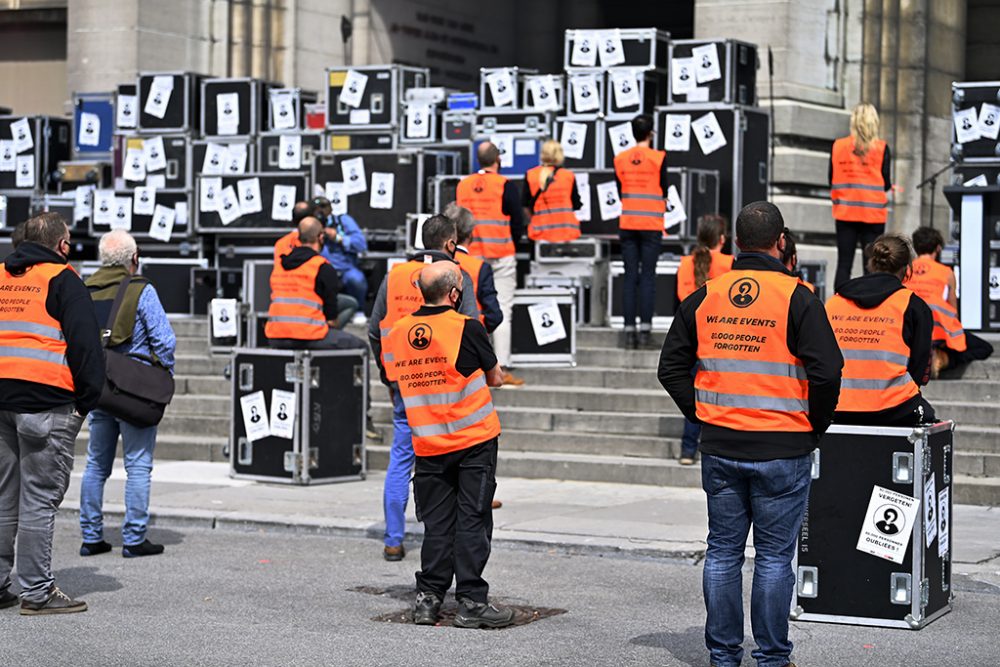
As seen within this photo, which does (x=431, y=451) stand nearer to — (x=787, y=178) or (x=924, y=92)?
(x=787, y=178)

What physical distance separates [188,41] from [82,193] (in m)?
3.37

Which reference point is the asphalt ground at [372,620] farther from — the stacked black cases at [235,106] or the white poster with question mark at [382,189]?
the stacked black cases at [235,106]

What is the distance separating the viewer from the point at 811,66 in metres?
20.7

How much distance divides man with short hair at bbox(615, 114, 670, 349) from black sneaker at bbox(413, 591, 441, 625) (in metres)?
7.73

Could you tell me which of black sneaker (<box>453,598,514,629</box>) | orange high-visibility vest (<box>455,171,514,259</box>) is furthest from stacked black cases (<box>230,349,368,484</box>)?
black sneaker (<box>453,598,514,629</box>)

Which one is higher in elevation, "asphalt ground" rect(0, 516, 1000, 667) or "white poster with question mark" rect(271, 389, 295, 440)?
"white poster with question mark" rect(271, 389, 295, 440)

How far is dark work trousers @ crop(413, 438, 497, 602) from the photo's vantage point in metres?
8.83

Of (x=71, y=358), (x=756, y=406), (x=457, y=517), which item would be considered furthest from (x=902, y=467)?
(x=71, y=358)

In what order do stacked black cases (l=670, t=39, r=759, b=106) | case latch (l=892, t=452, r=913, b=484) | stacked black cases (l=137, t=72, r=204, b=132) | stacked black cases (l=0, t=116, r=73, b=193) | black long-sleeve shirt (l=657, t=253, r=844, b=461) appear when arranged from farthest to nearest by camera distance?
stacked black cases (l=0, t=116, r=73, b=193) < stacked black cases (l=137, t=72, r=204, b=132) < stacked black cases (l=670, t=39, r=759, b=106) < case latch (l=892, t=452, r=913, b=484) < black long-sleeve shirt (l=657, t=253, r=844, b=461)

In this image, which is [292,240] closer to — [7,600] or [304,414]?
[304,414]

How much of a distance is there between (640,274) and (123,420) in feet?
22.4

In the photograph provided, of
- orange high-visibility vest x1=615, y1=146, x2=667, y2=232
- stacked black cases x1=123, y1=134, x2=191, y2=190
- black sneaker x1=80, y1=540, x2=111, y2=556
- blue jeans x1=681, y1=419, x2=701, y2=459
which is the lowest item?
black sneaker x1=80, y1=540, x2=111, y2=556

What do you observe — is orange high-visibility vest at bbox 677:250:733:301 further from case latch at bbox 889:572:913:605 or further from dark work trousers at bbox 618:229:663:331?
case latch at bbox 889:572:913:605

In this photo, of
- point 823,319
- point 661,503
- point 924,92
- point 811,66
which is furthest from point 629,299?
point 823,319
